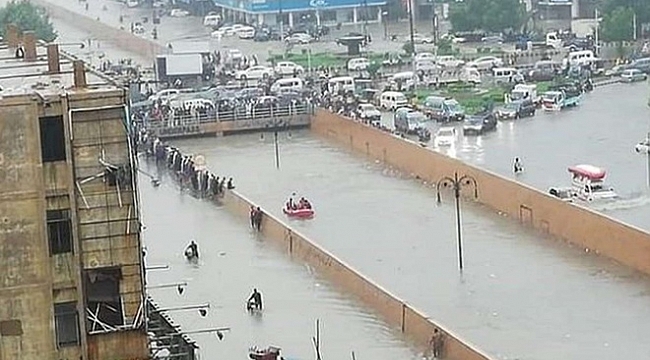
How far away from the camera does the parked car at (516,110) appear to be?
3044 centimetres

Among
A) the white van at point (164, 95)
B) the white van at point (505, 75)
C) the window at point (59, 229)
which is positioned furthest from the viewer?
the white van at point (505, 75)

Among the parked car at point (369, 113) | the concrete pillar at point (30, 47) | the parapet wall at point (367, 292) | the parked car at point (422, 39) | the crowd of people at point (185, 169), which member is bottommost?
the parapet wall at point (367, 292)

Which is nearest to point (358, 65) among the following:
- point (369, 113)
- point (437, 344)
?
point (369, 113)

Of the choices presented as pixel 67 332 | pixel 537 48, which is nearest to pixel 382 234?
pixel 67 332

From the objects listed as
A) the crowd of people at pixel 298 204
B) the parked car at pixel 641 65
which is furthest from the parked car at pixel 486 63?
the crowd of people at pixel 298 204

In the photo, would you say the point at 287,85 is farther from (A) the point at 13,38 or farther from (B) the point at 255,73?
(A) the point at 13,38

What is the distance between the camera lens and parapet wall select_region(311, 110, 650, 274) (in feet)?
59.7

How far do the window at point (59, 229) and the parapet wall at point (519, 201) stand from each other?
30.4 feet

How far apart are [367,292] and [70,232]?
7.99 m

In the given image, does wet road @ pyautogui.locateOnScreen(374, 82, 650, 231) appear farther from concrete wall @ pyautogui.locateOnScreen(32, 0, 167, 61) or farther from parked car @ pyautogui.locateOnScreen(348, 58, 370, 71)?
concrete wall @ pyautogui.locateOnScreen(32, 0, 167, 61)

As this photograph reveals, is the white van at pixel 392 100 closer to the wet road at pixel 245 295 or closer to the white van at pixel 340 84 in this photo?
the white van at pixel 340 84

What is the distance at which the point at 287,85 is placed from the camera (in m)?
35.2

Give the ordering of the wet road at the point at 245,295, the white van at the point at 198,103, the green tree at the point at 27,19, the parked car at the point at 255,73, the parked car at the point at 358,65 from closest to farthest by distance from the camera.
Result: 1. the wet road at the point at 245,295
2. the white van at the point at 198,103
3. the parked car at the point at 255,73
4. the parked car at the point at 358,65
5. the green tree at the point at 27,19

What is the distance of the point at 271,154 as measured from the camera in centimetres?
2856
